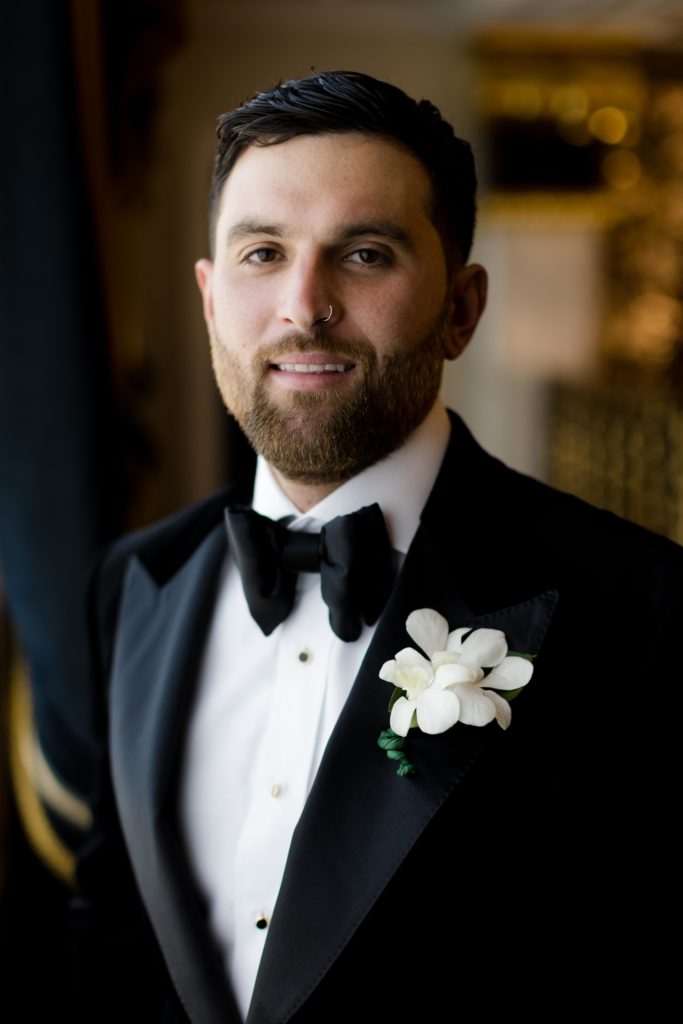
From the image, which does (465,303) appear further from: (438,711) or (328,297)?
(438,711)

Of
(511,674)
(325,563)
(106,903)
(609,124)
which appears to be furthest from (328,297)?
(609,124)

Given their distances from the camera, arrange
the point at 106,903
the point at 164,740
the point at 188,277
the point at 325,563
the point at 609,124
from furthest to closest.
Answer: the point at 609,124
the point at 188,277
the point at 106,903
the point at 164,740
the point at 325,563

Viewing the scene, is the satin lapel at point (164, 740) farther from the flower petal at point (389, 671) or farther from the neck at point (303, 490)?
the flower petal at point (389, 671)

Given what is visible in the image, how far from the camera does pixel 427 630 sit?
3.14 feet

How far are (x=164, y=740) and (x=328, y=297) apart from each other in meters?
0.57

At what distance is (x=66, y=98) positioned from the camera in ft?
6.72

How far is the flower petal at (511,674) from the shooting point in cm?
91

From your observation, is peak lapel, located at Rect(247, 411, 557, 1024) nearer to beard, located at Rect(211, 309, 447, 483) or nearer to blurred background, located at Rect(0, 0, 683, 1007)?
beard, located at Rect(211, 309, 447, 483)

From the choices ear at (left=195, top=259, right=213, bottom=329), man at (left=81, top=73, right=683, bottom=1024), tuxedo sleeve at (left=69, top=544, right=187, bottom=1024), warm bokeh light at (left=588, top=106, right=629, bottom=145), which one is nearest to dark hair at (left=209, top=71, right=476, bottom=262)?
man at (left=81, top=73, right=683, bottom=1024)

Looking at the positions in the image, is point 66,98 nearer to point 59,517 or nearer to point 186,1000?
point 59,517

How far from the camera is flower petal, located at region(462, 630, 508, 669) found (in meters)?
0.93

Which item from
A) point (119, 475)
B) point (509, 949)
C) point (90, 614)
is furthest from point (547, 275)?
point (509, 949)

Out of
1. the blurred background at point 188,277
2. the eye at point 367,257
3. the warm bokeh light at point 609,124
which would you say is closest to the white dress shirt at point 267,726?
the eye at point 367,257

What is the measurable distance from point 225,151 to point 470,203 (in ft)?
0.85
